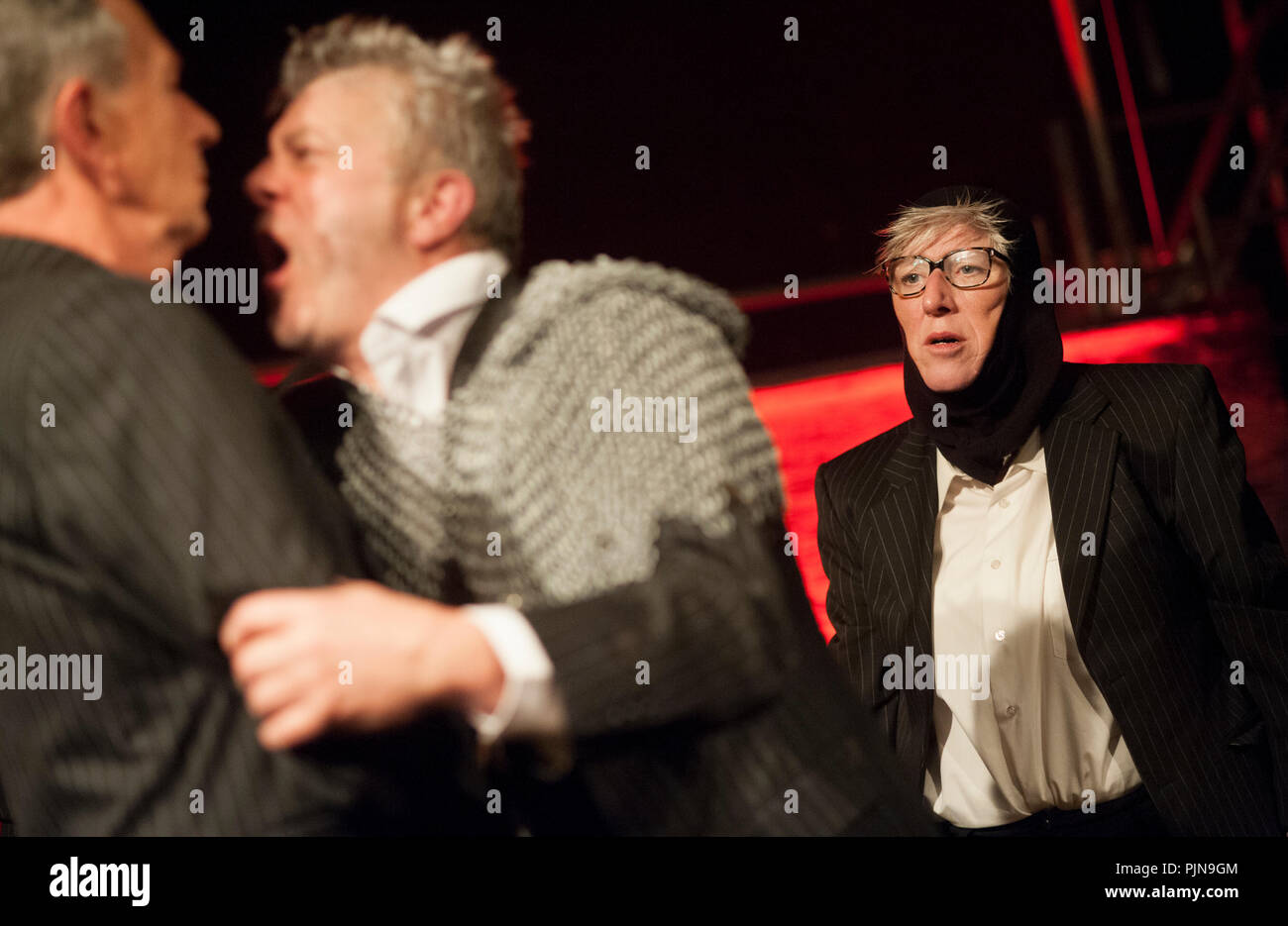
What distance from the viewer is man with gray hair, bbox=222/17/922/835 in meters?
1.19

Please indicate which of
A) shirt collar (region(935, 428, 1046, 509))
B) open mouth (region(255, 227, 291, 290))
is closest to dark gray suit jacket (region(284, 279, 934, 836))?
open mouth (region(255, 227, 291, 290))

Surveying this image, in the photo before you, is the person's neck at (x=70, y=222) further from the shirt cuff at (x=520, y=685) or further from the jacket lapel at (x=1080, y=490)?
the jacket lapel at (x=1080, y=490)

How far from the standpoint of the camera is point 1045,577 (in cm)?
163

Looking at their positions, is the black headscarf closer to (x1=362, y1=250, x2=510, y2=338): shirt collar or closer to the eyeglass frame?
the eyeglass frame

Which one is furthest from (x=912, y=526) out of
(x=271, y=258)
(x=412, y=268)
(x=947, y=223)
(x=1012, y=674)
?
(x=271, y=258)

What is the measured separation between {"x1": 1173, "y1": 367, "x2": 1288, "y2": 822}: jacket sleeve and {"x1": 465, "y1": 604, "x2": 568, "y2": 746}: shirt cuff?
95cm

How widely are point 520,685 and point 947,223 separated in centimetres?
104

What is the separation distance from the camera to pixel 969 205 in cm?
174

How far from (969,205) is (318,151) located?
0.99 metres

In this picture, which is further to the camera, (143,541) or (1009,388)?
(1009,388)

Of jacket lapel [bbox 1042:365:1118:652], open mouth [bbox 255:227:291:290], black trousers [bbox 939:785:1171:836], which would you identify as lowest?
black trousers [bbox 939:785:1171:836]

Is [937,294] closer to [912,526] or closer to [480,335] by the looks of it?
[912,526]

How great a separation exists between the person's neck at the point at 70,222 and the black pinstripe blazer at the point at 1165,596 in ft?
3.81
